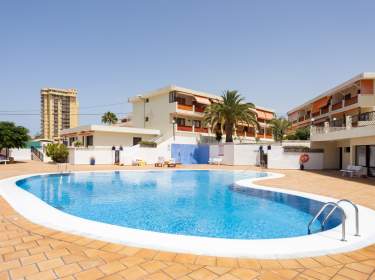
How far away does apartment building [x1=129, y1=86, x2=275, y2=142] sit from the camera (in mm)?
33719

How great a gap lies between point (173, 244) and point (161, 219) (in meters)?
→ 3.83

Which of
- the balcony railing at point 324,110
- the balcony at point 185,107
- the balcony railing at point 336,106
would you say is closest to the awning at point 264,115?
the balcony railing at point 324,110

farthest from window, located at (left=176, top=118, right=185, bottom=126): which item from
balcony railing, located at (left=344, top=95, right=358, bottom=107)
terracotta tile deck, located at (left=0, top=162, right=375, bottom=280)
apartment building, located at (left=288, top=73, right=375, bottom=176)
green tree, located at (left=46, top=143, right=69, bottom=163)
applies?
terracotta tile deck, located at (left=0, top=162, right=375, bottom=280)

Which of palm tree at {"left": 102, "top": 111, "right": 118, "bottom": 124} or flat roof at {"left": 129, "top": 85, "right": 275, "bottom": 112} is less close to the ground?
flat roof at {"left": 129, "top": 85, "right": 275, "bottom": 112}

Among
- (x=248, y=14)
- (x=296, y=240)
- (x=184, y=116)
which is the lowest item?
(x=296, y=240)

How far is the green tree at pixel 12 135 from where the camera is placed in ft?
92.8

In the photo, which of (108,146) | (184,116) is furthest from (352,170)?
(108,146)

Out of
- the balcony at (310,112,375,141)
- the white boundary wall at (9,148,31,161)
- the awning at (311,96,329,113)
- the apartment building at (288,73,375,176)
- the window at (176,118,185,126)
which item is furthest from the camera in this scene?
the white boundary wall at (9,148,31,161)

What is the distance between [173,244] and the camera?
4504mm

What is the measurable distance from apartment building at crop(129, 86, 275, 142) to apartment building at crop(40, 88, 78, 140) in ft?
299

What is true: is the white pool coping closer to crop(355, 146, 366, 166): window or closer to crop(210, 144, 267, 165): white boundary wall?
crop(355, 146, 366, 166): window

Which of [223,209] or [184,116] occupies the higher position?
[184,116]

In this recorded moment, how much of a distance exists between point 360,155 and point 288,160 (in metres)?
6.70

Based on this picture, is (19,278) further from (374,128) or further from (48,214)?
(374,128)
